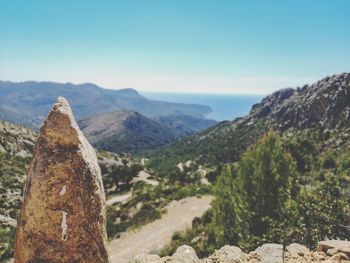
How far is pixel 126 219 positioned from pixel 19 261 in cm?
3740

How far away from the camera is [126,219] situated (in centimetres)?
4391

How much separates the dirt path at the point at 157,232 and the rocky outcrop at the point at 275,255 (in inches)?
527

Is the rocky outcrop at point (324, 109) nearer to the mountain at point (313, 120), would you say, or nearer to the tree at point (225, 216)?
the mountain at point (313, 120)

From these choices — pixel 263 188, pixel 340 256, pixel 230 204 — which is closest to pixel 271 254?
pixel 340 256

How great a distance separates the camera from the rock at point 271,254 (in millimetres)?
12102

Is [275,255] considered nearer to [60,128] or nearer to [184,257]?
[184,257]

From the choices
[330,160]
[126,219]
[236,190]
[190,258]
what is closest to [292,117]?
[330,160]

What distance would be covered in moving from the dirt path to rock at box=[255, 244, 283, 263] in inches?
547

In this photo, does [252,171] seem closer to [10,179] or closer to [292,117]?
[10,179]

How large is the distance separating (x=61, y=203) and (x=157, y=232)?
2848cm

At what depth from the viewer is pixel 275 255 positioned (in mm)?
12461

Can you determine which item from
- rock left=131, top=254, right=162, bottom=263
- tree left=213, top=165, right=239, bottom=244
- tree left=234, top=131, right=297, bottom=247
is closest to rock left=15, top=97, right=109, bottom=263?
rock left=131, top=254, right=162, bottom=263

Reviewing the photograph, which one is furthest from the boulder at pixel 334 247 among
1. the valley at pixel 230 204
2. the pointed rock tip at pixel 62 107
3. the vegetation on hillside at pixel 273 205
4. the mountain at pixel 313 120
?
the mountain at pixel 313 120

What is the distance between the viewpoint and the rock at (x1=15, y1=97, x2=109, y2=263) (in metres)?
7.30
